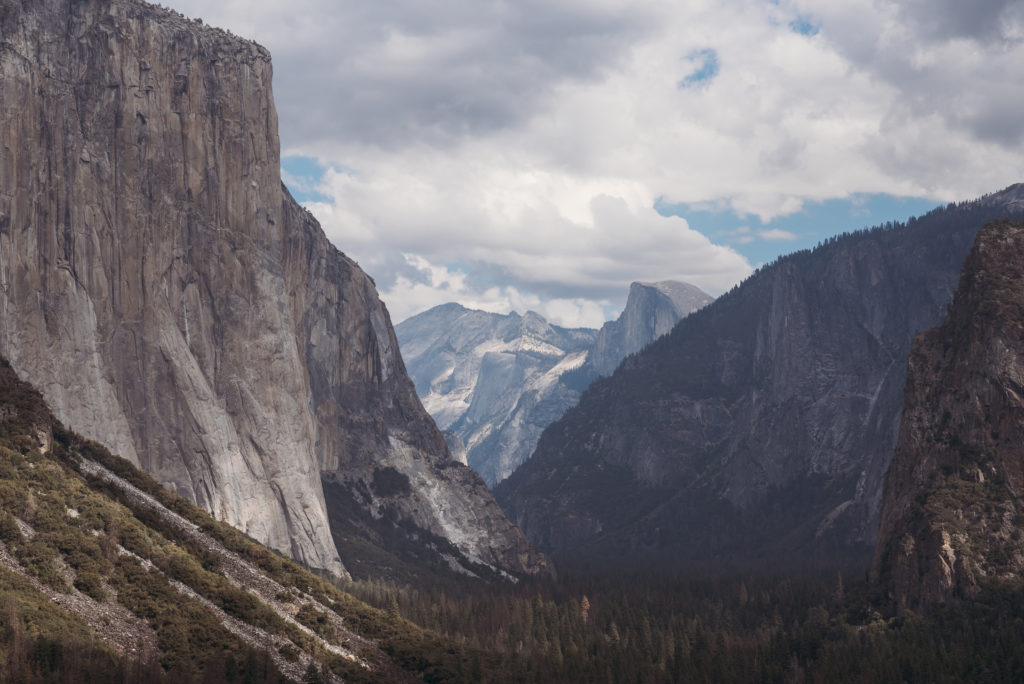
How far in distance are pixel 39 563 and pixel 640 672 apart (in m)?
88.9

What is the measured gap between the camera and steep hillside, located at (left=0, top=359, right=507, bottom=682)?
10500 cm

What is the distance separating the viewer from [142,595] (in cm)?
11969

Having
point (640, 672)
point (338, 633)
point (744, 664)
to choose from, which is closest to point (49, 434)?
point (338, 633)

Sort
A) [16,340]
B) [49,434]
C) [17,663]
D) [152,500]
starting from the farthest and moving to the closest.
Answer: [16,340], [152,500], [49,434], [17,663]

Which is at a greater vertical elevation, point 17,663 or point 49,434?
point 49,434

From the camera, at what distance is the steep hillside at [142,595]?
105 metres

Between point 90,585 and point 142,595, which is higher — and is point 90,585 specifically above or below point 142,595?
above

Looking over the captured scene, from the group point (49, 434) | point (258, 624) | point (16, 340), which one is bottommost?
point (258, 624)

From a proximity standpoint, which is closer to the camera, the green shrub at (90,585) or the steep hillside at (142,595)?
the steep hillside at (142,595)

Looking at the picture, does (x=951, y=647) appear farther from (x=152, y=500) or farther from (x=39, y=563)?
(x=39, y=563)

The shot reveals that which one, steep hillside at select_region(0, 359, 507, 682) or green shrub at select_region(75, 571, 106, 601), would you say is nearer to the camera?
steep hillside at select_region(0, 359, 507, 682)

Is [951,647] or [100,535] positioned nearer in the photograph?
[100,535]

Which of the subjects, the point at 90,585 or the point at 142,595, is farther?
the point at 142,595

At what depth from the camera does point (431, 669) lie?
484 ft
